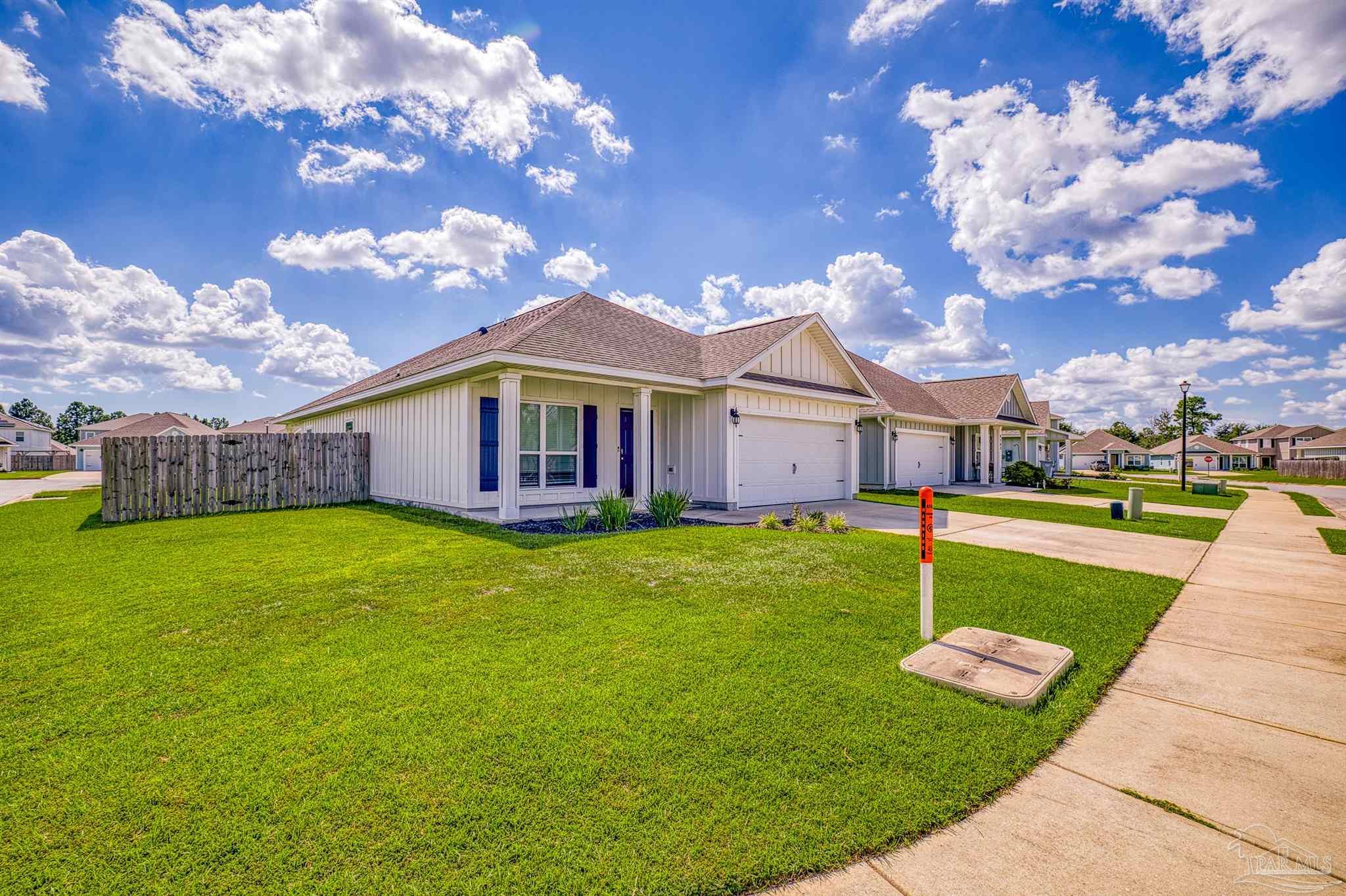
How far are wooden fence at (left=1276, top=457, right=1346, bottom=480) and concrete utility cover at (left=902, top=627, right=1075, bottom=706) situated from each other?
56.2 meters

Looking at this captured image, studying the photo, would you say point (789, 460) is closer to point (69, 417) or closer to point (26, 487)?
point (26, 487)

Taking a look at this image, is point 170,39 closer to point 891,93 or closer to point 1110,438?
point 891,93

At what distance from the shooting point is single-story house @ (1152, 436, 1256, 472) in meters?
59.2

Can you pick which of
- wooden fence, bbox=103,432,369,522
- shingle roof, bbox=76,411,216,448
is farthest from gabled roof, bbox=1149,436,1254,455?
shingle roof, bbox=76,411,216,448

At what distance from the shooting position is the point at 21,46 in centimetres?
992

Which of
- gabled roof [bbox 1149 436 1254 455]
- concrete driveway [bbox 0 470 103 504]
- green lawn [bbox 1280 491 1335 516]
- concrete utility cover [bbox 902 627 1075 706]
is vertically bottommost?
green lawn [bbox 1280 491 1335 516]

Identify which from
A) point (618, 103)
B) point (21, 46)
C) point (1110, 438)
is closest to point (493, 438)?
point (618, 103)

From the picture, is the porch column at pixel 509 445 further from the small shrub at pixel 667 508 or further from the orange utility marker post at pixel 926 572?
the orange utility marker post at pixel 926 572

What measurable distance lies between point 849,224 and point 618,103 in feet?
22.2

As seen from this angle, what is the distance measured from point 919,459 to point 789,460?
9811 millimetres

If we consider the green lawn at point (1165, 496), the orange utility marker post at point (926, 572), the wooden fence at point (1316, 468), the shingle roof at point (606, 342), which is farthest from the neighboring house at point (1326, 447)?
the orange utility marker post at point (926, 572)

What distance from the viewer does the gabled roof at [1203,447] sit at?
200ft

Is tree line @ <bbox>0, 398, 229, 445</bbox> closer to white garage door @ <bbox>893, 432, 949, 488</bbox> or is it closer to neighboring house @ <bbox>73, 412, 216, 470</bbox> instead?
neighboring house @ <bbox>73, 412, 216, 470</bbox>

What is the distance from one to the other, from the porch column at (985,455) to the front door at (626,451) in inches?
704
